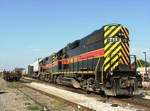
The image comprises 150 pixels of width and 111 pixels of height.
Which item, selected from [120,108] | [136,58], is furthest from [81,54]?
[120,108]

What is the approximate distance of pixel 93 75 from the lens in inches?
639

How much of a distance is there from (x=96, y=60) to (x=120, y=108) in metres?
5.63

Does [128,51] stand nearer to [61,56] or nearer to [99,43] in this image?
[99,43]

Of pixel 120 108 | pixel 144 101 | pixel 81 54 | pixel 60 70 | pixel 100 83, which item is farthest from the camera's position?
pixel 60 70

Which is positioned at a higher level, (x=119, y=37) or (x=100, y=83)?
(x=119, y=37)

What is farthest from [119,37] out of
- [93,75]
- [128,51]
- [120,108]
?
[120,108]

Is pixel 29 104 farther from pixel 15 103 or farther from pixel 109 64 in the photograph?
pixel 109 64

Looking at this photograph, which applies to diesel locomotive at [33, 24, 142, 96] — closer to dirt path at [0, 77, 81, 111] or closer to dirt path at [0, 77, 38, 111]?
dirt path at [0, 77, 81, 111]

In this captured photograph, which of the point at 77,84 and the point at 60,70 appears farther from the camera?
the point at 60,70

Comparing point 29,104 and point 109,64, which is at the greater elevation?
point 109,64

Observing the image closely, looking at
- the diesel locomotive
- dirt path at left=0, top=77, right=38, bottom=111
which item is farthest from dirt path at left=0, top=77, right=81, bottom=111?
the diesel locomotive

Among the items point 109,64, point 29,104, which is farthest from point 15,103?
point 109,64

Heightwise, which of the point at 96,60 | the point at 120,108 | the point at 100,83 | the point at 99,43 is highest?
the point at 99,43

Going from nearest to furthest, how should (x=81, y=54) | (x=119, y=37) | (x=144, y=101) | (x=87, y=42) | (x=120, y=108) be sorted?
(x=120, y=108)
(x=144, y=101)
(x=119, y=37)
(x=87, y=42)
(x=81, y=54)
